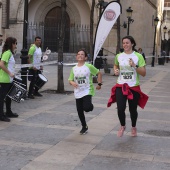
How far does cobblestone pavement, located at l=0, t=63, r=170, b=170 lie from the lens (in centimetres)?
595

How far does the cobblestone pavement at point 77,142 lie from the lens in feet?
19.5

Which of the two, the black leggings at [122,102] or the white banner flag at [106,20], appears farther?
the white banner flag at [106,20]

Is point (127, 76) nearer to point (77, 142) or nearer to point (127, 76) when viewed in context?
point (127, 76)

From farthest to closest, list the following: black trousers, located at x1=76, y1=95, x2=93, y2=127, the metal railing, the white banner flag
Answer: the metal railing < the white banner flag < black trousers, located at x1=76, y1=95, x2=93, y2=127

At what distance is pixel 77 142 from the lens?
23.7 ft

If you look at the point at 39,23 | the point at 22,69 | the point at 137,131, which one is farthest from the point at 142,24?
the point at 137,131

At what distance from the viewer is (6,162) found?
5.87 meters

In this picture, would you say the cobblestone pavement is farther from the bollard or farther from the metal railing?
the metal railing

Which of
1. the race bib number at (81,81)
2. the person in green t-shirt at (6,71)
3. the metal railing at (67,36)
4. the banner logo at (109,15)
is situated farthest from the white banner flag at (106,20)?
the metal railing at (67,36)

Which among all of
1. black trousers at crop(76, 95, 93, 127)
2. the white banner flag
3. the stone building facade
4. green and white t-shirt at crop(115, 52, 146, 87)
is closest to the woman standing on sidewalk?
green and white t-shirt at crop(115, 52, 146, 87)

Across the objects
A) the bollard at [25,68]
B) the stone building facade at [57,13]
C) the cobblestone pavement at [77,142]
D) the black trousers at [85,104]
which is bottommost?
the cobblestone pavement at [77,142]

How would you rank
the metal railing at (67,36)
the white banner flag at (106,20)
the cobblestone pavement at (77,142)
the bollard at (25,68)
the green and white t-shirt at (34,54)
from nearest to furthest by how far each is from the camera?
the cobblestone pavement at (77,142) → the green and white t-shirt at (34,54) → the bollard at (25,68) → the white banner flag at (106,20) → the metal railing at (67,36)

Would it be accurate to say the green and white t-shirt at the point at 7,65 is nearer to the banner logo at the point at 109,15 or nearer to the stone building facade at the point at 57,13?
the banner logo at the point at 109,15

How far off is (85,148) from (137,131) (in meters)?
1.85
